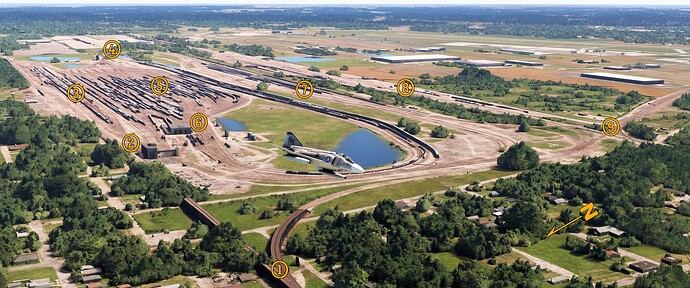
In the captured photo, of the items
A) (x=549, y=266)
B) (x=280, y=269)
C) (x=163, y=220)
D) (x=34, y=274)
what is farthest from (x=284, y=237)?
(x=549, y=266)

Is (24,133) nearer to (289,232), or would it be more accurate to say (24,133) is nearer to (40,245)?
(40,245)

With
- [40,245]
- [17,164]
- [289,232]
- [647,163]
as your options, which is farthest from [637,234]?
[17,164]

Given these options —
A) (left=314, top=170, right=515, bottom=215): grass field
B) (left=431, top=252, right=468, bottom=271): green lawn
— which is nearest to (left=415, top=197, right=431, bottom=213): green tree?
(left=314, top=170, right=515, bottom=215): grass field

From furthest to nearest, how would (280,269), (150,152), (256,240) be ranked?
(150,152) < (256,240) < (280,269)

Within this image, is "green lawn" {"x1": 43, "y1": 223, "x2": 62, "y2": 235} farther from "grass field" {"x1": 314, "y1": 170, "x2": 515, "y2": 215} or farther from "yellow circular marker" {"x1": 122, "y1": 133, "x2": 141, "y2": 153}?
"yellow circular marker" {"x1": 122, "y1": 133, "x2": 141, "y2": 153}

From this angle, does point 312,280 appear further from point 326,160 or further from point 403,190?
point 403,190

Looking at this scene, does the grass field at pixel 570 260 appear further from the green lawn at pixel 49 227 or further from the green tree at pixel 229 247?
the green lawn at pixel 49 227
